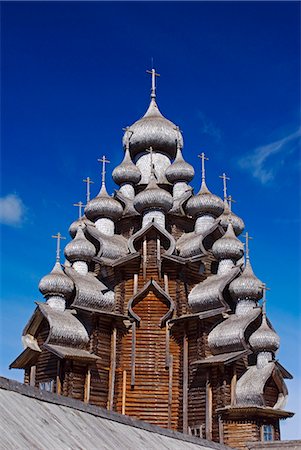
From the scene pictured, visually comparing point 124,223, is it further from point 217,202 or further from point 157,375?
point 157,375

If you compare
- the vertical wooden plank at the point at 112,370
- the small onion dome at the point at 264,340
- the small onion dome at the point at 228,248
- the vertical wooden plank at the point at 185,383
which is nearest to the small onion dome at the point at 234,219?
the small onion dome at the point at 228,248

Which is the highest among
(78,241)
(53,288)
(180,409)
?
(78,241)

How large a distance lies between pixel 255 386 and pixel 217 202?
290 inches

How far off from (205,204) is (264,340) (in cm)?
584

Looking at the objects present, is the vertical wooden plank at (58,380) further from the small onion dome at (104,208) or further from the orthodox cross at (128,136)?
the orthodox cross at (128,136)

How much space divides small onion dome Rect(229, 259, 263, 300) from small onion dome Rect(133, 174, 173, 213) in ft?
12.6

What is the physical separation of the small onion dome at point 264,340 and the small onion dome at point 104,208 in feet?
23.8

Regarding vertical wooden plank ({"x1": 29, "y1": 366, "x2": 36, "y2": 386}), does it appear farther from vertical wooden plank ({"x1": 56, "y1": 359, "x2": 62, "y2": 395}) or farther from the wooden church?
vertical wooden plank ({"x1": 56, "y1": 359, "x2": 62, "y2": 395})

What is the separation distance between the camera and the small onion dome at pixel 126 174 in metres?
27.0

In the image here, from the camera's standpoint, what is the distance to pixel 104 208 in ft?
83.8

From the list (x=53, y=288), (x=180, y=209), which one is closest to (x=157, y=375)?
(x=53, y=288)

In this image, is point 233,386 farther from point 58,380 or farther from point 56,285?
point 56,285

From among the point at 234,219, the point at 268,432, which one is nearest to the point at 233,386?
the point at 268,432

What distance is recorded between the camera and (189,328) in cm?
2216
